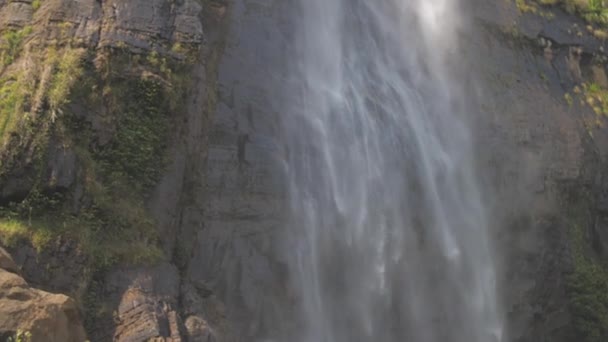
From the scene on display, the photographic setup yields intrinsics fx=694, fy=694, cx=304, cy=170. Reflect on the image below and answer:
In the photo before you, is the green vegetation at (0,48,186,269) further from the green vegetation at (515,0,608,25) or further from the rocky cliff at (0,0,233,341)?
the green vegetation at (515,0,608,25)

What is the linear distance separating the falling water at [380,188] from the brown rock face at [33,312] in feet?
17.1

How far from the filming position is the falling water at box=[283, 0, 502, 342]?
1394 centimetres

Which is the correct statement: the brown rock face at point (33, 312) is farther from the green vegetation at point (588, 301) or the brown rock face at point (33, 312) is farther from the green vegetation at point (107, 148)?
the green vegetation at point (588, 301)

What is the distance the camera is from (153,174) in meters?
11.5

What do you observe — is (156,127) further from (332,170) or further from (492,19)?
(492,19)

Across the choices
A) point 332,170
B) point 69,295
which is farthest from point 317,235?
point 69,295

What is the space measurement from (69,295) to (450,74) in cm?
1323

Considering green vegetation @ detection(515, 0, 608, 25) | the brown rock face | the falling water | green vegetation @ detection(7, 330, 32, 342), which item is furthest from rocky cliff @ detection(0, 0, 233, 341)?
green vegetation @ detection(515, 0, 608, 25)

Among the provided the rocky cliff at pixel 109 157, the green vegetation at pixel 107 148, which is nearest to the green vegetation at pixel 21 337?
the rocky cliff at pixel 109 157

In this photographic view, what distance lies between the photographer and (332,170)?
14789mm

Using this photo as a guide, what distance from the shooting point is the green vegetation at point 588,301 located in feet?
60.5

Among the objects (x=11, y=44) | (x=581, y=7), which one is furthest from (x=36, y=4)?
(x=581, y=7)

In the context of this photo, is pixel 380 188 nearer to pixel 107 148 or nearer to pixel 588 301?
pixel 107 148

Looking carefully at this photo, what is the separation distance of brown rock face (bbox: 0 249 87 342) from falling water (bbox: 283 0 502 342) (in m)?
5.23
